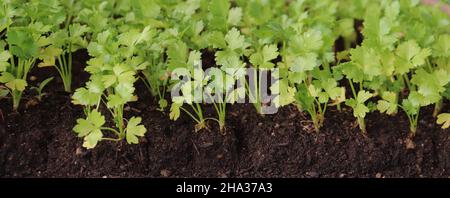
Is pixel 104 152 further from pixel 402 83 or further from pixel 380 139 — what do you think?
pixel 402 83

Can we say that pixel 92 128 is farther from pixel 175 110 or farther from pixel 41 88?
pixel 41 88

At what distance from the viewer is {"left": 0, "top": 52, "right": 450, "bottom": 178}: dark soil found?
2.05 meters

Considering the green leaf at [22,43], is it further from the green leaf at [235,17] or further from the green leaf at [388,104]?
the green leaf at [388,104]

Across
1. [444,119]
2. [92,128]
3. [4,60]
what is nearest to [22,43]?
[4,60]

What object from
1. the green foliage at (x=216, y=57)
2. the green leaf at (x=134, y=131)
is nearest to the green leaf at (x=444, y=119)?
the green foliage at (x=216, y=57)

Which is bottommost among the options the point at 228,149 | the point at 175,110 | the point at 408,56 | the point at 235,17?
the point at 228,149

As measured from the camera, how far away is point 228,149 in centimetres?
210

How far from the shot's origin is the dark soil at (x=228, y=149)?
2.05 meters

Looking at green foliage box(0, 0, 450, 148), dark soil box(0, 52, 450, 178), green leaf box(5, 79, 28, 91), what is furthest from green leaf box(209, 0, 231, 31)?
green leaf box(5, 79, 28, 91)

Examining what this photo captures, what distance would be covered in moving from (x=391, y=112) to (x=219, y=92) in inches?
20.5

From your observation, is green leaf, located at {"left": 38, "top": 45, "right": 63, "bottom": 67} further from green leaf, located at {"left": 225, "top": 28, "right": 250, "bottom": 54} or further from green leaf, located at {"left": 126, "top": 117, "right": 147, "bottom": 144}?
green leaf, located at {"left": 225, "top": 28, "right": 250, "bottom": 54}

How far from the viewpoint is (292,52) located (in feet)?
6.96

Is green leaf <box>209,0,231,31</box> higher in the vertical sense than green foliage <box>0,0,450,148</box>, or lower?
higher

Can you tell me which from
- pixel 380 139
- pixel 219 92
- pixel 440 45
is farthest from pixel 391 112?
pixel 219 92
